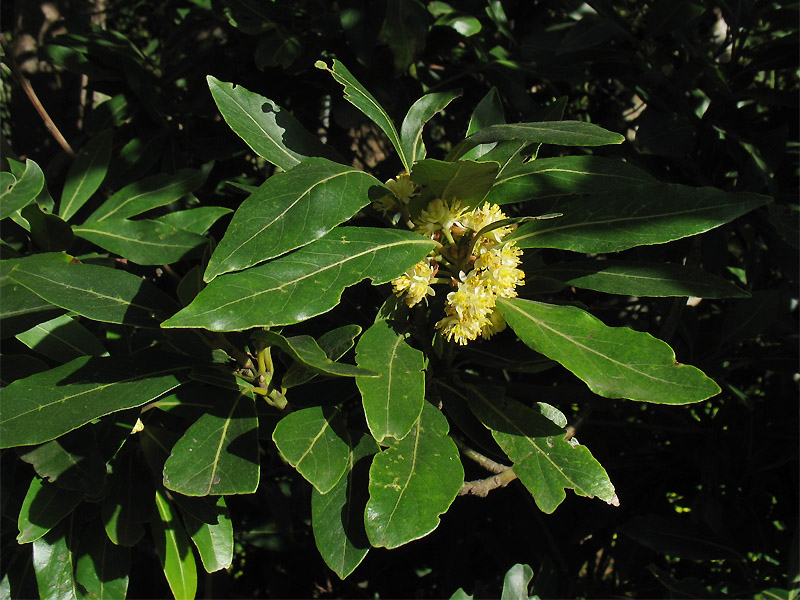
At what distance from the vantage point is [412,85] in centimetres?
188

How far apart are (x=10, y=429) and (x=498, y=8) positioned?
149 centimetres

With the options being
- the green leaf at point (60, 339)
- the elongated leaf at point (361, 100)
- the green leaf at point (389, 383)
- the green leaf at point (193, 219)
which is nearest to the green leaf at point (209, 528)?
the green leaf at point (60, 339)

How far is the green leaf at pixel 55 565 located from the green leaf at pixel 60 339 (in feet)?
1.10

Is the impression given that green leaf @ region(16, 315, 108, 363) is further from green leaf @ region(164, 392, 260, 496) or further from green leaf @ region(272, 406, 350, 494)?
green leaf @ region(272, 406, 350, 494)

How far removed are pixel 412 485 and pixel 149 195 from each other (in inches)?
37.8

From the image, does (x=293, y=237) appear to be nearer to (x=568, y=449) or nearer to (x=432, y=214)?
(x=432, y=214)

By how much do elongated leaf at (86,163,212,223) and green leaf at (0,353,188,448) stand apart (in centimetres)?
52

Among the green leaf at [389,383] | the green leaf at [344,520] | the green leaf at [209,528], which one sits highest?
the green leaf at [389,383]

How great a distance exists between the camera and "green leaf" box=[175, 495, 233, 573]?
1.19 metres

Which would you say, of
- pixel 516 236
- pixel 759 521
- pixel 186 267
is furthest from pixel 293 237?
pixel 759 521

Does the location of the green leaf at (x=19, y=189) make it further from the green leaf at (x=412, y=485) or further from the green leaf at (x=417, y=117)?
the green leaf at (x=412, y=485)

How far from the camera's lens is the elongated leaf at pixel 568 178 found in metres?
1.06

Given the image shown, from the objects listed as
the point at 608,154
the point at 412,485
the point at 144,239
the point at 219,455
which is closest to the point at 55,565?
the point at 219,455

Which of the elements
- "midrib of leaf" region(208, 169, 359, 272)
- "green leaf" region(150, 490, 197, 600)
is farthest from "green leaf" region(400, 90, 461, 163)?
"green leaf" region(150, 490, 197, 600)
